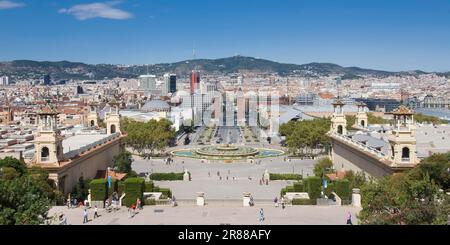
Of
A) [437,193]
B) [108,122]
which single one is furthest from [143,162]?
[437,193]

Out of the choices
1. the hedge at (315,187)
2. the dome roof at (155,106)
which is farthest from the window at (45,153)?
the dome roof at (155,106)

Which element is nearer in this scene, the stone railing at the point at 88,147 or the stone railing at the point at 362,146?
the stone railing at the point at 362,146

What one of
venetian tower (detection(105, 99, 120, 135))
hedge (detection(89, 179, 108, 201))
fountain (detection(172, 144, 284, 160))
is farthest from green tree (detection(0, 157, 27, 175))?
fountain (detection(172, 144, 284, 160))

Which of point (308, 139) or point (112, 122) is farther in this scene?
point (308, 139)

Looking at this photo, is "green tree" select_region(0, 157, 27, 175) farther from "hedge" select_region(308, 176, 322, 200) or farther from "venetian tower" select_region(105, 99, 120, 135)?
"venetian tower" select_region(105, 99, 120, 135)

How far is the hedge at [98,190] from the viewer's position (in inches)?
963

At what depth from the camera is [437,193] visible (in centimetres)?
1395

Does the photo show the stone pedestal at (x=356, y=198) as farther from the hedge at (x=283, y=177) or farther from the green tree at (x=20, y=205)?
the hedge at (x=283, y=177)

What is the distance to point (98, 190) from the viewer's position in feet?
80.4

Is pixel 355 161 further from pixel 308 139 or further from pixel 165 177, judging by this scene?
pixel 308 139

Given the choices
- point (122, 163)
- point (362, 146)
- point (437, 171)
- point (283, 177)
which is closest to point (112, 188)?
point (122, 163)

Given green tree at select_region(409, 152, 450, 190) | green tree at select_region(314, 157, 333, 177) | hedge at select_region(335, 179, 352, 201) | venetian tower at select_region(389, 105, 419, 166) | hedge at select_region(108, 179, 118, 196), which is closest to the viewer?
green tree at select_region(409, 152, 450, 190)

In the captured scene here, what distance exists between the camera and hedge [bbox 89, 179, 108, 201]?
24.5 meters
